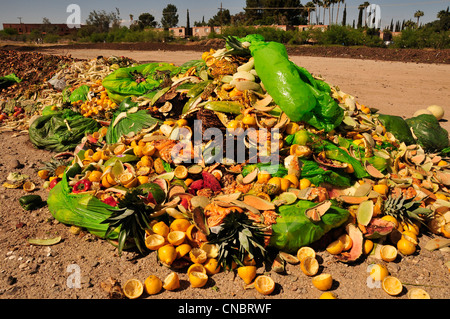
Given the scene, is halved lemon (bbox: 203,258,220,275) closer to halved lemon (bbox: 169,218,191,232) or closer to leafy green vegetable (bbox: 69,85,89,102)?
halved lemon (bbox: 169,218,191,232)

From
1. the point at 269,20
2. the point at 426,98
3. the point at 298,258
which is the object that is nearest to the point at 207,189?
the point at 298,258

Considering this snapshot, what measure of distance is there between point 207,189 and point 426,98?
7.34 meters

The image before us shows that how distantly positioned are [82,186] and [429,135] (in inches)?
203

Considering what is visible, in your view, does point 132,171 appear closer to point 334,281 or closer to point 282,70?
point 282,70

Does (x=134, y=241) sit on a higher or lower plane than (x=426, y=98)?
lower

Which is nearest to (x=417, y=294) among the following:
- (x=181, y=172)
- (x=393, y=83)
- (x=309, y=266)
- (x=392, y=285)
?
(x=392, y=285)

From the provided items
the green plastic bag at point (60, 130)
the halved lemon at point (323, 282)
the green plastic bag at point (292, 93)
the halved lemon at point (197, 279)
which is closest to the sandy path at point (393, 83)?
the green plastic bag at point (292, 93)

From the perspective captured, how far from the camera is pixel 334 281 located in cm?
256

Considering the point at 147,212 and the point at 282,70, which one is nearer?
the point at 147,212

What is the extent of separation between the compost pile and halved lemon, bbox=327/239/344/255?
12 mm

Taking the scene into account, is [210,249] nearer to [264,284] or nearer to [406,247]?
[264,284]

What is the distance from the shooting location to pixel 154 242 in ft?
8.89

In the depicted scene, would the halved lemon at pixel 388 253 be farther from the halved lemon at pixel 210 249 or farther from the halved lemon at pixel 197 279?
the halved lemon at pixel 197 279

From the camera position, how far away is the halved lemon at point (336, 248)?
2.78m
